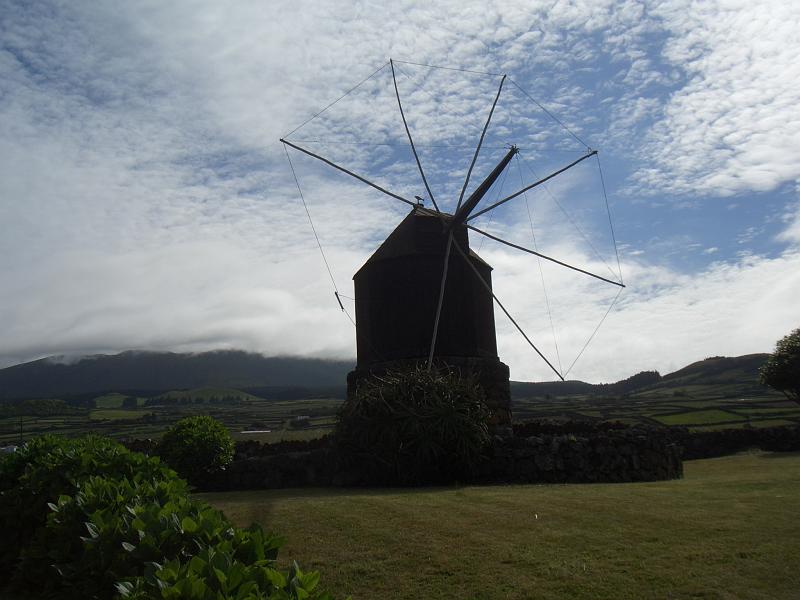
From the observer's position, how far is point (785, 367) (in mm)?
31016

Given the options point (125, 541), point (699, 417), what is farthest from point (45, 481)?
point (699, 417)

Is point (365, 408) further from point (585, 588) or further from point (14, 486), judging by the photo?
point (585, 588)

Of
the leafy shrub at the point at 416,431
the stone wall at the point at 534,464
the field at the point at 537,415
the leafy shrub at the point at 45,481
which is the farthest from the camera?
the field at the point at 537,415

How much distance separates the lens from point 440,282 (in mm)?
24172

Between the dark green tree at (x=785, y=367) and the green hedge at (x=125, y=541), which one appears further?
the dark green tree at (x=785, y=367)

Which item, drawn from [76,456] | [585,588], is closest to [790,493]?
[585,588]

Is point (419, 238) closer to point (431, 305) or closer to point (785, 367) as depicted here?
point (431, 305)

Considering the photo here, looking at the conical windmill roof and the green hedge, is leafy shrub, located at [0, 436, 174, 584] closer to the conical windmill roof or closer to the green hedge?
the green hedge

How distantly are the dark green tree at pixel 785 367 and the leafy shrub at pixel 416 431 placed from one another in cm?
2065

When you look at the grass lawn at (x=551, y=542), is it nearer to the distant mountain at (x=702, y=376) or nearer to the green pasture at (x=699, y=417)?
the green pasture at (x=699, y=417)

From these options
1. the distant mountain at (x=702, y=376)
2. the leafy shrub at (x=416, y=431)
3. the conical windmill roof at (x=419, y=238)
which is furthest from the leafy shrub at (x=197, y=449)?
the distant mountain at (x=702, y=376)

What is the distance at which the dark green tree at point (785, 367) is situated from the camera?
3080 centimetres

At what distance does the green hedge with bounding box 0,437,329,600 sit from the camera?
414cm

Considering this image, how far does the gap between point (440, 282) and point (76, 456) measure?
15.5 metres
